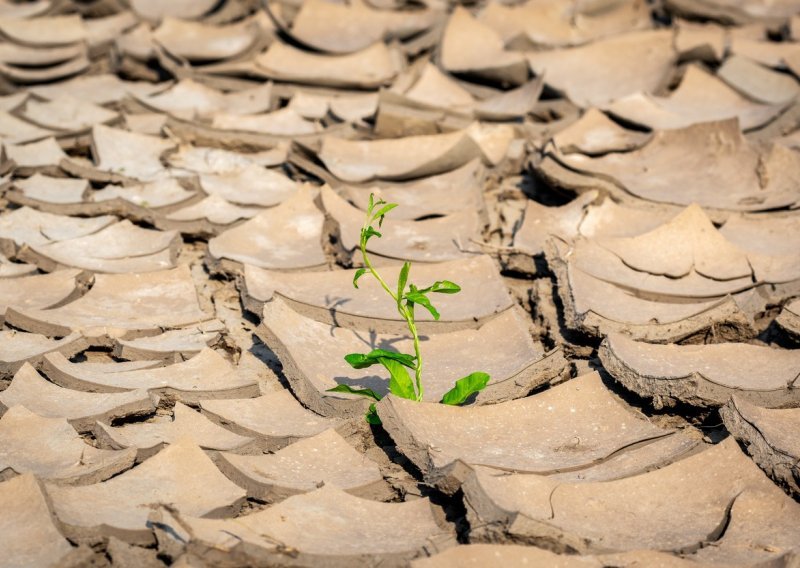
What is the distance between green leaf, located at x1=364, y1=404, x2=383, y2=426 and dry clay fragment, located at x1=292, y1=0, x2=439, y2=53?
3.01 m

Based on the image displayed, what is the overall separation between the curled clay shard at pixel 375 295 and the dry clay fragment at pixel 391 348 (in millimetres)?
42

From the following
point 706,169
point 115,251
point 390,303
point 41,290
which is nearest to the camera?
point 390,303

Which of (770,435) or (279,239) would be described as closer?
(770,435)

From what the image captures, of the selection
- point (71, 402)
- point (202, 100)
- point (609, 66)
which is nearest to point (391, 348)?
point (71, 402)

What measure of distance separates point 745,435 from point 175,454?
104cm

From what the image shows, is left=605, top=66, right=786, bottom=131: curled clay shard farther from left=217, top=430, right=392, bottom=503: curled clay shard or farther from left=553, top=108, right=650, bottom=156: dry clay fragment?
left=217, top=430, right=392, bottom=503: curled clay shard

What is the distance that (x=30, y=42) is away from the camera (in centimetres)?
524

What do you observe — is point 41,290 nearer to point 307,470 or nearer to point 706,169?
point 307,470

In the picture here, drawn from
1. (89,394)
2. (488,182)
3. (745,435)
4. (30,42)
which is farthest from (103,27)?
(745,435)

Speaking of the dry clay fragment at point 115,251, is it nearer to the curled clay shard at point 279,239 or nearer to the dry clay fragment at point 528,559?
the curled clay shard at point 279,239

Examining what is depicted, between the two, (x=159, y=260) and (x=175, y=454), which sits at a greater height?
(x=175, y=454)

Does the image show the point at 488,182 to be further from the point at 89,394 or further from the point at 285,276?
the point at 89,394

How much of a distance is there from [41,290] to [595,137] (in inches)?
77.1

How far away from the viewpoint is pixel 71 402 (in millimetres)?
2355
